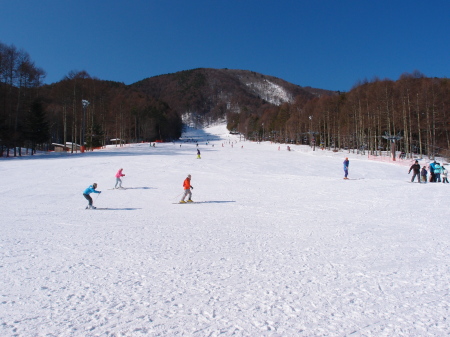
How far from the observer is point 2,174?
19812 millimetres

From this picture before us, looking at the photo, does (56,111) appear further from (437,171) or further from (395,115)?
(437,171)

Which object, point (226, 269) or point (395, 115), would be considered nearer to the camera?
point (226, 269)

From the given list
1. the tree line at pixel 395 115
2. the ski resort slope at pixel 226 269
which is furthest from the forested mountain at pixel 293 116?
the ski resort slope at pixel 226 269

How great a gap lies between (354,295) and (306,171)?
2305 cm

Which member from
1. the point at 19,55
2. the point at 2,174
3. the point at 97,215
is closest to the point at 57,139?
the point at 19,55

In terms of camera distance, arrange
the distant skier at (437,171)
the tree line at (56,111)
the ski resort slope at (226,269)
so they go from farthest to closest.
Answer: the tree line at (56,111), the distant skier at (437,171), the ski resort slope at (226,269)

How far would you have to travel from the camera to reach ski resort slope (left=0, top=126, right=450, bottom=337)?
11.8ft

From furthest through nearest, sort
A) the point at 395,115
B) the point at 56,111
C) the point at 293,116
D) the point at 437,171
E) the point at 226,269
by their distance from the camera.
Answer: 1. the point at 293,116
2. the point at 56,111
3. the point at 395,115
4. the point at 437,171
5. the point at 226,269

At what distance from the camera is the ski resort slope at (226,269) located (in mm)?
3590

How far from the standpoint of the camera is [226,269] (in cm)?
522

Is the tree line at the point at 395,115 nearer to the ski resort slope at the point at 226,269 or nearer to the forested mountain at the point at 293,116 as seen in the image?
the forested mountain at the point at 293,116

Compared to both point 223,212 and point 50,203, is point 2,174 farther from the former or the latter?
point 223,212

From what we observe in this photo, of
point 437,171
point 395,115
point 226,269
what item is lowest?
point 226,269

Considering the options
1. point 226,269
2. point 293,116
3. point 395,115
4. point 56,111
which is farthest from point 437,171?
point 56,111
